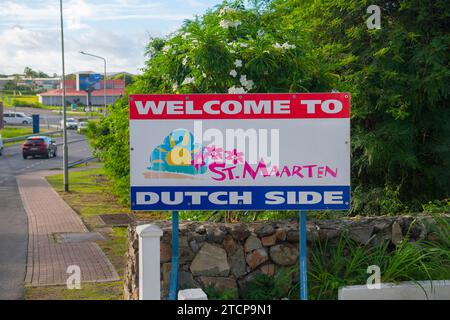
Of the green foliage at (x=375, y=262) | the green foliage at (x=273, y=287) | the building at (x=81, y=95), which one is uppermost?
the building at (x=81, y=95)

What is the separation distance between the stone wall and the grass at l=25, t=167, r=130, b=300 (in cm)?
207

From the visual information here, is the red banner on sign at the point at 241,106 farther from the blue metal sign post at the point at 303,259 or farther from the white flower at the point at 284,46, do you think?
the white flower at the point at 284,46

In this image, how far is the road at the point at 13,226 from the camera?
10.8 meters

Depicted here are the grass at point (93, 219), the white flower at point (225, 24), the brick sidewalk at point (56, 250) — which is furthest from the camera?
the brick sidewalk at point (56, 250)

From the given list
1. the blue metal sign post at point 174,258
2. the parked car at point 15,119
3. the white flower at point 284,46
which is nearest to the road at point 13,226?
the blue metal sign post at point 174,258

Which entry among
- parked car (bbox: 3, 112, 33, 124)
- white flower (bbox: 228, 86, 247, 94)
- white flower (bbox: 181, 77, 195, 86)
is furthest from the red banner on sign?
parked car (bbox: 3, 112, 33, 124)

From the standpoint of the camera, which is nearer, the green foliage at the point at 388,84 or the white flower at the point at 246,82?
the white flower at the point at 246,82

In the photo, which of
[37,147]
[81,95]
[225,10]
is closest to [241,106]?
[225,10]

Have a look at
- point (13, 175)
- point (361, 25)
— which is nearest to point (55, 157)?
point (13, 175)

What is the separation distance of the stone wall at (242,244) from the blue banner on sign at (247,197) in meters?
0.62

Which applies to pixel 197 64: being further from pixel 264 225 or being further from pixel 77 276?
pixel 77 276

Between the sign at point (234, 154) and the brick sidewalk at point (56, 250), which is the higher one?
the sign at point (234, 154)

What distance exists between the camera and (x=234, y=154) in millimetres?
7230

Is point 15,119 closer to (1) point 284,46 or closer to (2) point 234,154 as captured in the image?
(1) point 284,46
